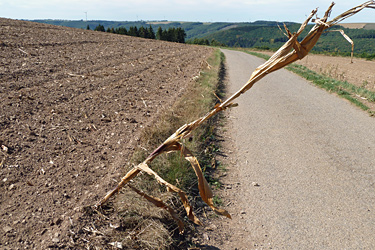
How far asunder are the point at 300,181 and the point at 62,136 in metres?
3.86

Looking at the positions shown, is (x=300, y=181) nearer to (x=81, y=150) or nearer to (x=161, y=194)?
(x=161, y=194)

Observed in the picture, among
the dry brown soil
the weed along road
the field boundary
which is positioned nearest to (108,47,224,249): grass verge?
the field boundary

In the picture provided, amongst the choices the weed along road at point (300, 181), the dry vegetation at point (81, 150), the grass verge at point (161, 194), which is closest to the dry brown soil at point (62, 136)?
the dry vegetation at point (81, 150)

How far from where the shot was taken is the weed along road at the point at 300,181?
3174 mm

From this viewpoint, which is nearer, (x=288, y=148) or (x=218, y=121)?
(x=288, y=148)

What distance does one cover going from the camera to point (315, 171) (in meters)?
4.64

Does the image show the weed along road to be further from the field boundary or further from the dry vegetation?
the dry vegetation

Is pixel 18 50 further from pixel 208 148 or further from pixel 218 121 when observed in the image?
pixel 208 148

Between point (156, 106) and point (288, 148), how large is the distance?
11.0 ft

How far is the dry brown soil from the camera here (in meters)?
2.86

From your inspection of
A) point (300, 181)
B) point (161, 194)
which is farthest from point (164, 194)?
point (300, 181)

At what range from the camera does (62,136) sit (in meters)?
4.88

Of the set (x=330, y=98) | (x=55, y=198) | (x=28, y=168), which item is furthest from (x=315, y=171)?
(x=330, y=98)

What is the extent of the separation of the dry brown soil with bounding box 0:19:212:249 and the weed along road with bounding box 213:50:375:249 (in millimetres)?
1662
